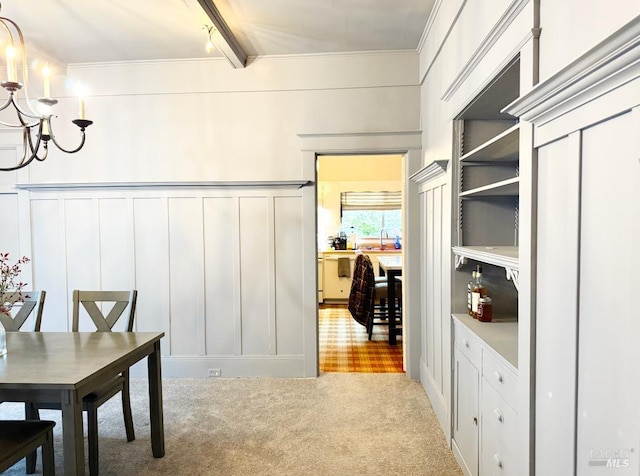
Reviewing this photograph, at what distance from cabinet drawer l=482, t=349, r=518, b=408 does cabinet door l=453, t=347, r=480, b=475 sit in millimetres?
158

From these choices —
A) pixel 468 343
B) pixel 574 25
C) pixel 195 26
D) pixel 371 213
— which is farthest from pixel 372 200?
pixel 574 25

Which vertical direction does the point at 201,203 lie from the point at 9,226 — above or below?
above

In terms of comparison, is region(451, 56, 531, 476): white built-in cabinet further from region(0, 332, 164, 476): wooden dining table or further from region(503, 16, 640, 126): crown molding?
region(0, 332, 164, 476): wooden dining table

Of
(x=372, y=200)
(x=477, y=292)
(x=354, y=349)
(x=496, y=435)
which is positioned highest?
(x=372, y=200)

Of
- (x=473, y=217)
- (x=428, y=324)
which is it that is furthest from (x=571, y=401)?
(x=428, y=324)

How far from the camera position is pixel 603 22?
0.93 m

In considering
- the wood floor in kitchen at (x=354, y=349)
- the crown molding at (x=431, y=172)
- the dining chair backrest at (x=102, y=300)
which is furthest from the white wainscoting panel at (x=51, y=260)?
the crown molding at (x=431, y=172)

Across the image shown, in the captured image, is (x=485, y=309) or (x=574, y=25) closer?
(x=574, y=25)

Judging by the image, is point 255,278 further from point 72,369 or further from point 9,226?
point 9,226

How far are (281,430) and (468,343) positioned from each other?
1383mm

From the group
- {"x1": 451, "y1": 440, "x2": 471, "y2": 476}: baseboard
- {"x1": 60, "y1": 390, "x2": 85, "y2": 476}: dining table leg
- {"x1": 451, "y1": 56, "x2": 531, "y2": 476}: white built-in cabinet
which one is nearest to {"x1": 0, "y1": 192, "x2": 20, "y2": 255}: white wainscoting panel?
{"x1": 60, "y1": 390, "x2": 85, "y2": 476}: dining table leg

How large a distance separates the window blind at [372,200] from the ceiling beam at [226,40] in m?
3.77

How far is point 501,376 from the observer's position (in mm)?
1587

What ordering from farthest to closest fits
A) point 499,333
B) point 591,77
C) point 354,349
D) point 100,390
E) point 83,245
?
1. point 354,349
2. point 83,245
3. point 100,390
4. point 499,333
5. point 591,77
